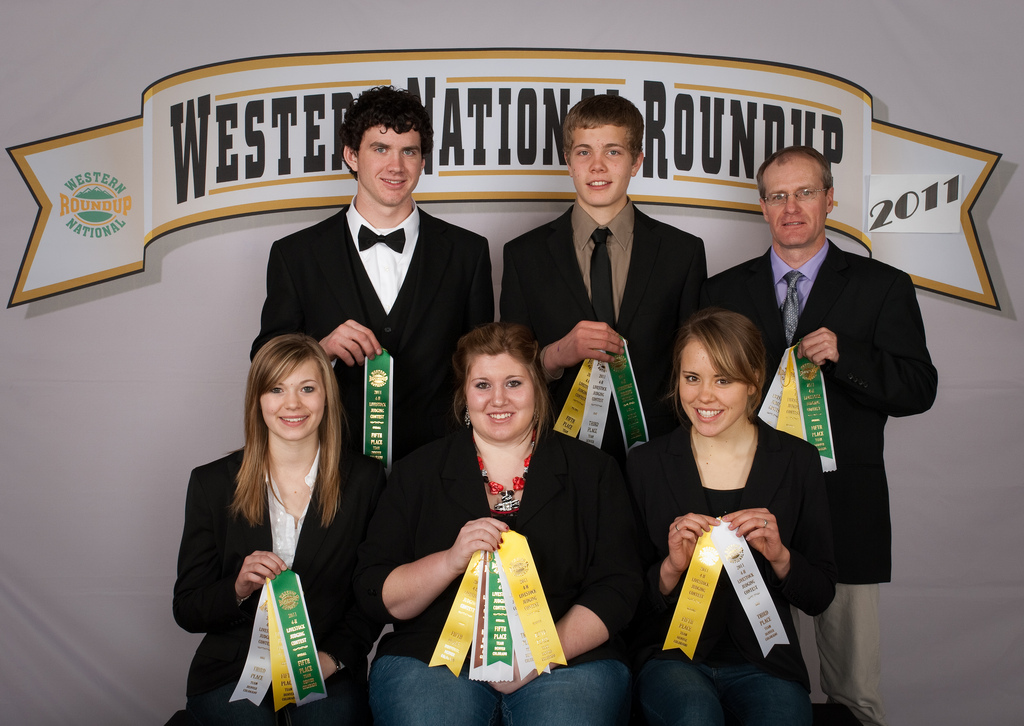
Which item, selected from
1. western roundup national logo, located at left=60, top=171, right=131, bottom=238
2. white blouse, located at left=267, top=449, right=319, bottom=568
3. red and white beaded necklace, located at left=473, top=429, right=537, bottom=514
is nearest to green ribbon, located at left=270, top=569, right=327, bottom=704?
white blouse, located at left=267, top=449, right=319, bottom=568

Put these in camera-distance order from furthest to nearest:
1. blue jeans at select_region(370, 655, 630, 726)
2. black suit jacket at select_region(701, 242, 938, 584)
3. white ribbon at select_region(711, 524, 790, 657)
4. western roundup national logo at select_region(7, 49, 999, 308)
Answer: western roundup national logo at select_region(7, 49, 999, 308) → black suit jacket at select_region(701, 242, 938, 584) → white ribbon at select_region(711, 524, 790, 657) → blue jeans at select_region(370, 655, 630, 726)

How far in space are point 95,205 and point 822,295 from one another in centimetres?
265

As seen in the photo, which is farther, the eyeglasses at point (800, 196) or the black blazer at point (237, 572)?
the eyeglasses at point (800, 196)

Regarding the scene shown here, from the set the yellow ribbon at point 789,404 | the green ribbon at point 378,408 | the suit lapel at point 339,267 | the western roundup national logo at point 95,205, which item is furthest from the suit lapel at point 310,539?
the western roundup national logo at point 95,205

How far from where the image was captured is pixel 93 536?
3.34m

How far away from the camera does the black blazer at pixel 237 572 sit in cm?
210

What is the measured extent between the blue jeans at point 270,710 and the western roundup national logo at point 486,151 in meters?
1.83

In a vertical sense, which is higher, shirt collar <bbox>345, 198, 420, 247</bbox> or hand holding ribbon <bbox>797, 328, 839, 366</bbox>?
shirt collar <bbox>345, 198, 420, 247</bbox>

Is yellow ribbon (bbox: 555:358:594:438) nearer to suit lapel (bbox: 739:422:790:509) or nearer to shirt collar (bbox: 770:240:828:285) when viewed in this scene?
suit lapel (bbox: 739:422:790:509)

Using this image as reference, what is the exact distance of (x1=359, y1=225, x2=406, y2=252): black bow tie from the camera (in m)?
2.52

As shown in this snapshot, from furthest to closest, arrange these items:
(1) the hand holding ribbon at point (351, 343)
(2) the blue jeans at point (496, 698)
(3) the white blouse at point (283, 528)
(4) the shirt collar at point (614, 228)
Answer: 1. (4) the shirt collar at point (614, 228)
2. (1) the hand holding ribbon at point (351, 343)
3. (3) the white blouse at point (283, 528)
4. (2) the blue jeans at point (496, 698)

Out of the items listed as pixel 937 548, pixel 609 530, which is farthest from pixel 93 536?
pixel 937 548

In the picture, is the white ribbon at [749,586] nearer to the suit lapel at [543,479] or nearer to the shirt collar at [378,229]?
the suit lapel at [543,479]

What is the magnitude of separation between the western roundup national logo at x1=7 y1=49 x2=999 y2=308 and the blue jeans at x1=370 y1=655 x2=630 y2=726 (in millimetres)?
1892
